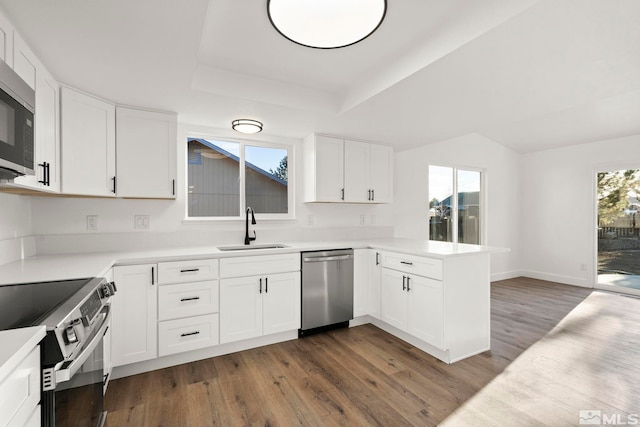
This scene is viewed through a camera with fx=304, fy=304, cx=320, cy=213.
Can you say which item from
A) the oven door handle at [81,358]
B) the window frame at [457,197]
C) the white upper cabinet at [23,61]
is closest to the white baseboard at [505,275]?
the window frame at [457,197]

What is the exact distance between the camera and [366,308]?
3.31 meters

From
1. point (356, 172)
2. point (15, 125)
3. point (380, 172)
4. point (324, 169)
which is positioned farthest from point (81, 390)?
point (380, 172)

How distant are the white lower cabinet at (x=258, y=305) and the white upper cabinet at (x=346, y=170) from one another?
3.63 feet

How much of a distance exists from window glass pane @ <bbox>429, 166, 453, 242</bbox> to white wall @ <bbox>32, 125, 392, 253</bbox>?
3.45 feet

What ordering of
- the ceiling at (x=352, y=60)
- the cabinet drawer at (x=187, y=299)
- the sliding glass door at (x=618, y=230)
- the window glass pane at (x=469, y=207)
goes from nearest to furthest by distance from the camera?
the ceiling at (x=352, y=60) < the cabinet drawer at (x=187, y=299) < the sliding glass door at (x=618, y=230) < the window glass pane at (x=469, y=207)

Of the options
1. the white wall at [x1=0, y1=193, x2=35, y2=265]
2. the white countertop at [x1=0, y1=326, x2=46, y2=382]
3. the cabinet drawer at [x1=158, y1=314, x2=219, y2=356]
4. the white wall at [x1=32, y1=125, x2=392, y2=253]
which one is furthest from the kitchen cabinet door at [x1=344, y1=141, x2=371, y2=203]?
the white countertop at [x1=0, y1=326, x2=46, y2=382]

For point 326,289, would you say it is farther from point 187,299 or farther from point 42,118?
point 42,118

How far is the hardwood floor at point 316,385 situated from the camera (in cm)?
188

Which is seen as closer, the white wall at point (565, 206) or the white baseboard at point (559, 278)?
the white wall at point (565, 206)

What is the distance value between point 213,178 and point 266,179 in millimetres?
617

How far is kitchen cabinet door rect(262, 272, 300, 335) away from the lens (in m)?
2.82

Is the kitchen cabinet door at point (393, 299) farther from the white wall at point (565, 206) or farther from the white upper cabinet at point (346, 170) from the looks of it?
the white wall at point (565, 206)

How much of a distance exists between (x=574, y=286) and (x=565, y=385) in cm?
380

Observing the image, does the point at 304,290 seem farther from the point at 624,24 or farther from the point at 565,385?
the point at 624,24
